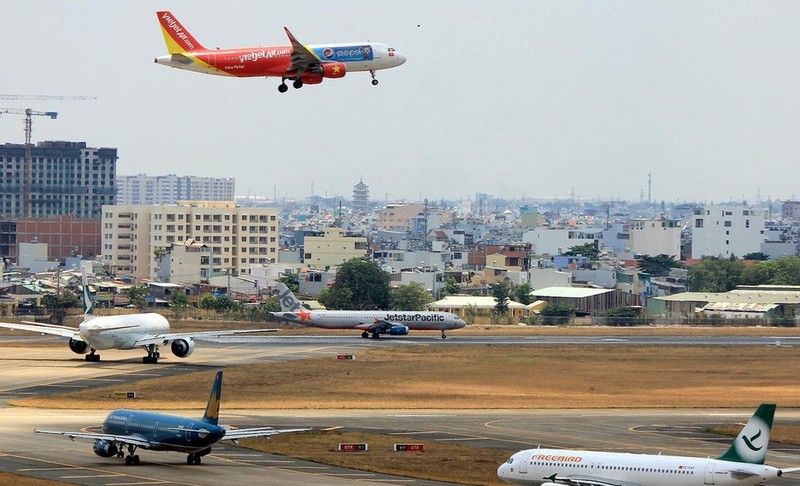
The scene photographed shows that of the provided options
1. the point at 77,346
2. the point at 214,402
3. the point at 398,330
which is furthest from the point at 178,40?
the point at 398,330

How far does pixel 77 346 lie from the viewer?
144125 millimetres

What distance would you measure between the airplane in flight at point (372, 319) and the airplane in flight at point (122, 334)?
42.3 meters

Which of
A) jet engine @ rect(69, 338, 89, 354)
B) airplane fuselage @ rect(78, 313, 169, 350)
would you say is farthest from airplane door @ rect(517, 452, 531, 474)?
jet engine @ rect(69, 338, 89, 354)

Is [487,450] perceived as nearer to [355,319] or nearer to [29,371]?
[29,371]

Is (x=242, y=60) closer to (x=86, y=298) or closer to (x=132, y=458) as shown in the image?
(x=132, y=458)

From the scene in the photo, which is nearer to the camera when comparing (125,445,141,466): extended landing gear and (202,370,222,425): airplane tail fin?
(202,370,222,425): airplane tail fin

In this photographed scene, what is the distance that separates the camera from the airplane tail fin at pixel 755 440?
68750 millimetres

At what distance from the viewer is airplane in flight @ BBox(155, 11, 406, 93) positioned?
88.4 meters

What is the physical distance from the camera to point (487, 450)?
89312 mm

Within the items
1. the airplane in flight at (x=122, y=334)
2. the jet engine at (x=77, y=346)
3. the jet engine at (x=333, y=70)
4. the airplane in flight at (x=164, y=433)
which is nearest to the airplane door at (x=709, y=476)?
the airplane in flight at (x=164, y=433)

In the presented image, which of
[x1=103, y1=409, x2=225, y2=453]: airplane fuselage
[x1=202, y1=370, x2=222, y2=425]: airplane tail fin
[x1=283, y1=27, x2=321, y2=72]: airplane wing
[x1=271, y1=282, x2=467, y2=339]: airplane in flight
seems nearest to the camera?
[x1=202, y1=370, x2=222, y2=425]: airplane tail fin

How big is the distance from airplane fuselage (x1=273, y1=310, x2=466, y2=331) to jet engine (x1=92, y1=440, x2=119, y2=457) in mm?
102059

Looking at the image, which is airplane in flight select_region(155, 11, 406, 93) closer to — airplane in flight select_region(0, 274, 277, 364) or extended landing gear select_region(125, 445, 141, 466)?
extended landing gear select_region(125, 445, 141, 466)

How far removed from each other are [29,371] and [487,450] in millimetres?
58733
